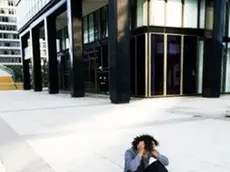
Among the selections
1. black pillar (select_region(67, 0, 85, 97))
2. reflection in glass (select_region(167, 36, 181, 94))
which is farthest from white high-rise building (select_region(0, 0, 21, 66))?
reflection in glass (select_region(167, 36, 181, 94))

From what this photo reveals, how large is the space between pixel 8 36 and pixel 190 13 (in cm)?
8625

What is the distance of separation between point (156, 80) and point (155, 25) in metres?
2.96

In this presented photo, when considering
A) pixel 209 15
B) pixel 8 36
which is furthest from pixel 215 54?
pixel 8 36

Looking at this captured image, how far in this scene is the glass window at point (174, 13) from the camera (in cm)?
1509

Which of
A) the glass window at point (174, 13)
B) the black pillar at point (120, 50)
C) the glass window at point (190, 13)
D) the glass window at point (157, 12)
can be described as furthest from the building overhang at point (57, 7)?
the black pillar at point (120, 50)

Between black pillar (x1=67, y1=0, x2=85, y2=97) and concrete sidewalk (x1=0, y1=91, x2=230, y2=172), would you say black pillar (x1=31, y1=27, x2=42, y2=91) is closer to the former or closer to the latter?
black pillar (x1=67, y1=0, x2=85, y2=97)

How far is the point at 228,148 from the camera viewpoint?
4.82m

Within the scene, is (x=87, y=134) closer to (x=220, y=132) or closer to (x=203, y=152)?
(x=203, y=152)

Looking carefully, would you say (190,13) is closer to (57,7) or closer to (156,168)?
(57,7)

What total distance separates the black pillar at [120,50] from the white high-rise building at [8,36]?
84.6m

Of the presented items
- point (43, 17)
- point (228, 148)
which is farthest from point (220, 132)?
point (43, 17)

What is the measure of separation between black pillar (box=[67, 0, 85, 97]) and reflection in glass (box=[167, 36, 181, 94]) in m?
5.28

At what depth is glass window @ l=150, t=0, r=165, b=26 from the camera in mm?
14633

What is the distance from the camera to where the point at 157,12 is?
48.6 ft
